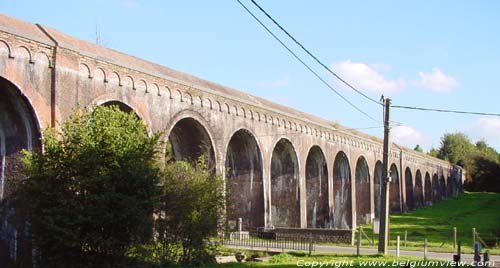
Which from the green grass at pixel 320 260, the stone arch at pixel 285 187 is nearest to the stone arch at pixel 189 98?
the green grass at pixel 320 260

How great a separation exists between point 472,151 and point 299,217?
71.1 m

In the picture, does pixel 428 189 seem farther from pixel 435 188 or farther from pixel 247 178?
pixel 247 178

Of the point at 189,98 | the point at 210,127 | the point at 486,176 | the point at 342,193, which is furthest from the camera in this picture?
the point at 486,176

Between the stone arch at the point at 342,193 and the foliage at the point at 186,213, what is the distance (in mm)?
22791

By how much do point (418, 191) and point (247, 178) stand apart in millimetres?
37839

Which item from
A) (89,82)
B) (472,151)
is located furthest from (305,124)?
(472,151)

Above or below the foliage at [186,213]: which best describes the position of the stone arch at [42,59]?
above

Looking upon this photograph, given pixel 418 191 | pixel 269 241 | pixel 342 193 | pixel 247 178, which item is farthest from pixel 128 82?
pixel 418 191

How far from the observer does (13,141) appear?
51.2 ft

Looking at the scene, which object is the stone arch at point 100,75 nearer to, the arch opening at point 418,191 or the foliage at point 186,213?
the foliage at point 186,213

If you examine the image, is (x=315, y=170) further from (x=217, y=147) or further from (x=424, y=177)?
(x=424, y=177)

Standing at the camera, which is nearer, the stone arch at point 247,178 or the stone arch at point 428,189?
the stone arch at point 247,178

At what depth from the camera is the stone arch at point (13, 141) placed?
49.5ft

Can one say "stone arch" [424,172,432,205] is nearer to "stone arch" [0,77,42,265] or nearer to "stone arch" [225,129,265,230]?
"stone arch" [225,129,265,230]
